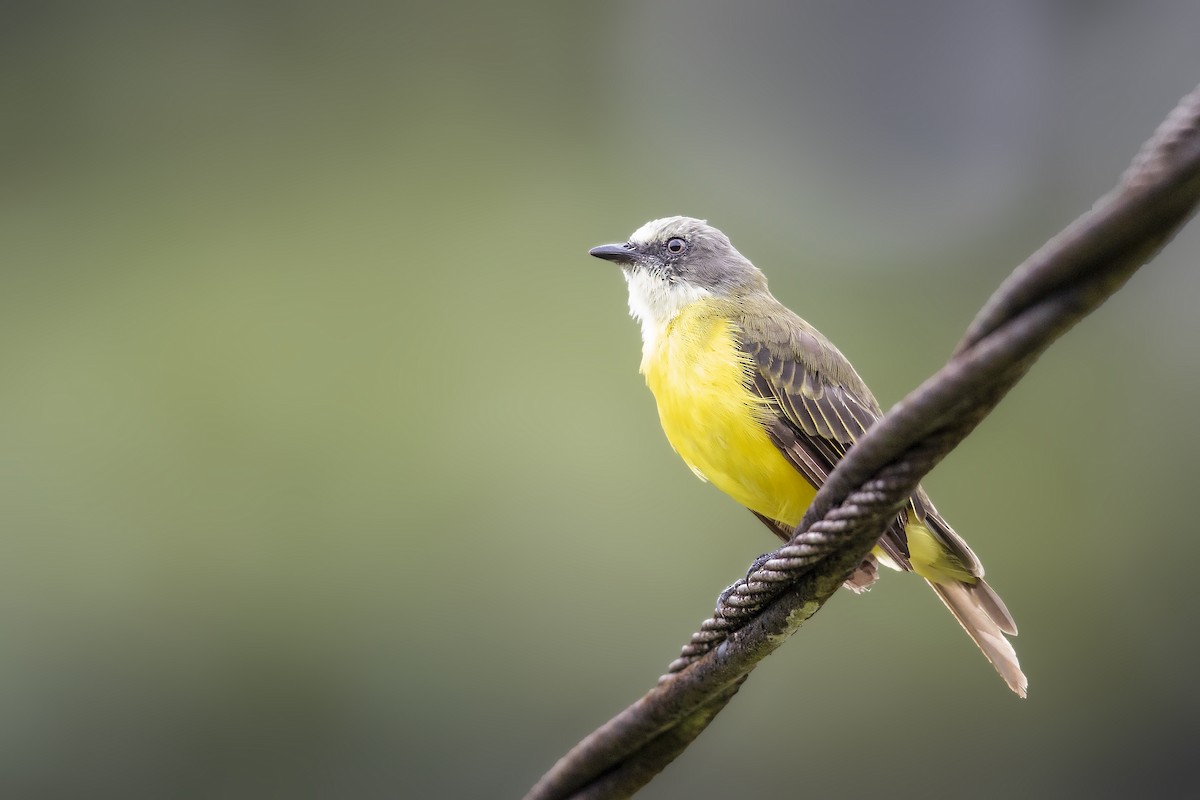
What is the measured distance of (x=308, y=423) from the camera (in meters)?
6.38

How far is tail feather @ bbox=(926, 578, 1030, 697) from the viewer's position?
318cm

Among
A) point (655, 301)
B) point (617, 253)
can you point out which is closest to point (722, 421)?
point (655, 301)

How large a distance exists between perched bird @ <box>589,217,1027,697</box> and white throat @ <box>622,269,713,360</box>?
3 cm

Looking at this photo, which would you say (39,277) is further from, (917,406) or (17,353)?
(917,406)

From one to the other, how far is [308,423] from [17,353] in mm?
1736

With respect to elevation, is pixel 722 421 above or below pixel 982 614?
above

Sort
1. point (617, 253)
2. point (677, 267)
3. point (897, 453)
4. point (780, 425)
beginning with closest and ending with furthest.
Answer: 1. point (897, 453)
2. point (780, 425)
3. point (677, 267)
4. point (617, 253)

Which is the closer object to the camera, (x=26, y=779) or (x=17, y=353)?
(x=26, y=779)

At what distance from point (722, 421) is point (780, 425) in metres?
0.16

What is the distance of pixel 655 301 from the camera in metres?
3.95

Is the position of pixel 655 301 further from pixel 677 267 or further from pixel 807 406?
pixel 807 406

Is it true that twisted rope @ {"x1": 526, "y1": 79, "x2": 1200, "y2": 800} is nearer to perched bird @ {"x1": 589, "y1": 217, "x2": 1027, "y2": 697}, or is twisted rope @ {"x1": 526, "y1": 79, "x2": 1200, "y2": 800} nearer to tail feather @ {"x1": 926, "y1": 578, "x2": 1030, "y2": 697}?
perched bird @ {"x1": 589, "y1": 217, "x2": 1027, "y2": 697}

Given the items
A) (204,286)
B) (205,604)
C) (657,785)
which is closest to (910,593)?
(657,785)

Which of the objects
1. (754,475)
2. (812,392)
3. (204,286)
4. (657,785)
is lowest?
(657,785)
